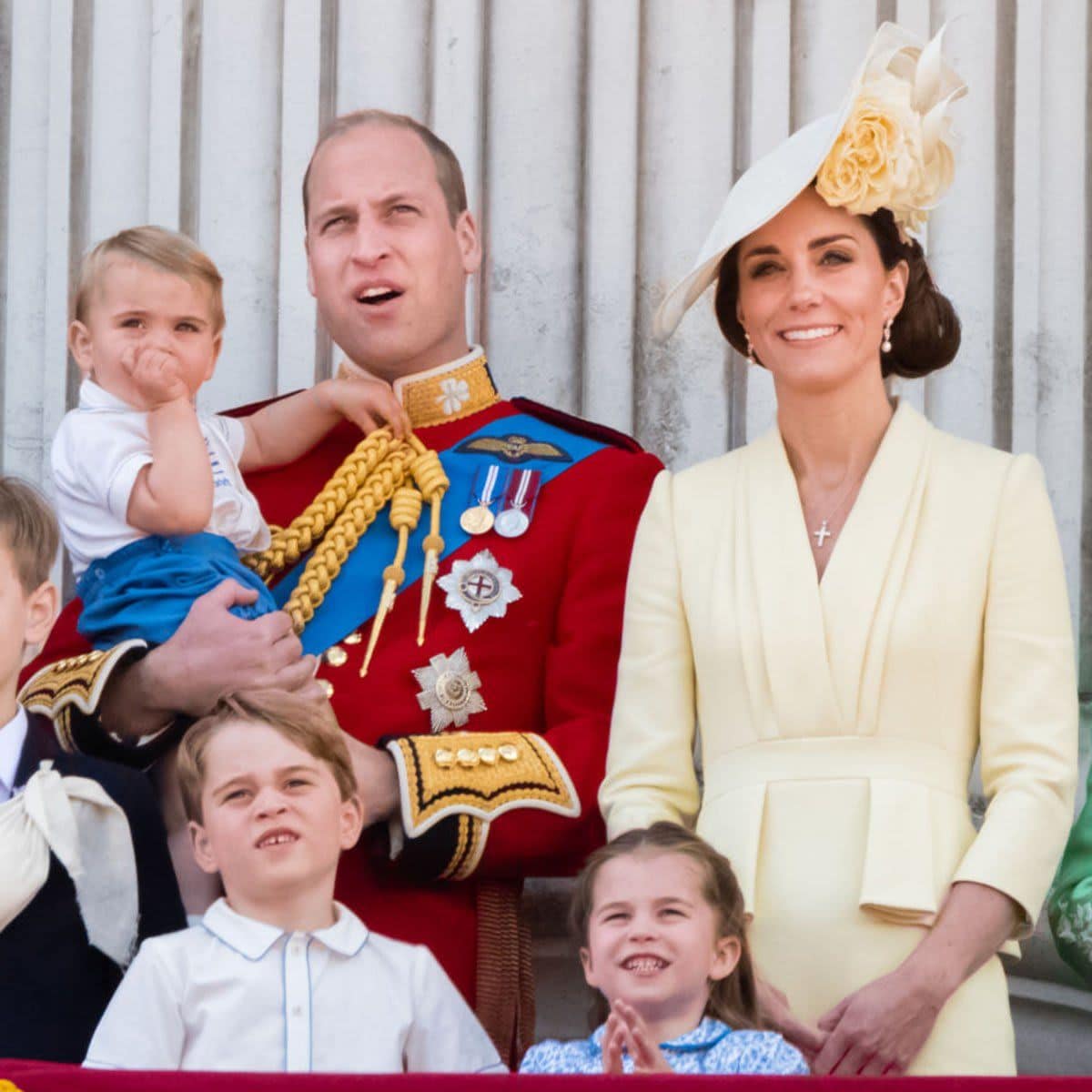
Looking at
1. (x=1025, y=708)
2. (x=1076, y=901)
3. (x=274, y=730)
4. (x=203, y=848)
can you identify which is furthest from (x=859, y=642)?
(x=203, y=848)

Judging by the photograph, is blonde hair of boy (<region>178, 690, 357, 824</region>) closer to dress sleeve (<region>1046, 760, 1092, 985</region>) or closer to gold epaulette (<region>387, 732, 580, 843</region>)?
gold epaulette (<region>387, 732, 580, 843</region>)

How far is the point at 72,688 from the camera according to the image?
3.76 metres

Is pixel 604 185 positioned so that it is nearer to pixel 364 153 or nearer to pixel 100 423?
pixel 364 153

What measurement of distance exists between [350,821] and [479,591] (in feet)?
2.25

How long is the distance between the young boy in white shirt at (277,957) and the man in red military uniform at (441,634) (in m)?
0.30

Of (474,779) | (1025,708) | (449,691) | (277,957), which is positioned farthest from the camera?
(449,691)

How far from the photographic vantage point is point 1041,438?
4.80 m

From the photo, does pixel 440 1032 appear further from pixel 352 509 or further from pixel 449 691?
pixel 352 509

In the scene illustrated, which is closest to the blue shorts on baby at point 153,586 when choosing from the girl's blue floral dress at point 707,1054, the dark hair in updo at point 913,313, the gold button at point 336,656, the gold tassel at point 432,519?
the gold button at point 336,656

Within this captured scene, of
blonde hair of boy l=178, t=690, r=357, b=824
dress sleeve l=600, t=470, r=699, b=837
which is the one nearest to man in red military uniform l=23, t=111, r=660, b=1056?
dress sleeve l=600, t=470, r=699, b=837

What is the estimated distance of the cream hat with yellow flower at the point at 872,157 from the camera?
12.3 ft

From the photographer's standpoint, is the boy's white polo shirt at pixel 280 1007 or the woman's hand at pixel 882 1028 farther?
the woman's hand at pixel 882 1028

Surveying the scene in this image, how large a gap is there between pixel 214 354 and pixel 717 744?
93 cm

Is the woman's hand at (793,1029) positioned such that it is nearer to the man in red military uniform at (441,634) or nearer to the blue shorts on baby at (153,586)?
the man in red military uniform at (441,634)
